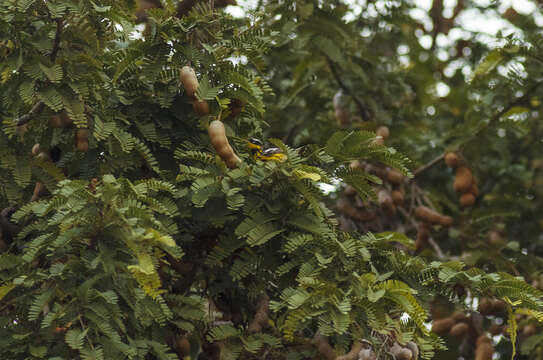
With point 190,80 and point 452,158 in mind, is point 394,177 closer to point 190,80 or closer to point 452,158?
point 452,158

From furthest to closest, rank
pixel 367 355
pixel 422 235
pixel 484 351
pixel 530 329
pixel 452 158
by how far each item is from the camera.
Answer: pixel 452 158 → pixel 422 235 → pixel 530 329 → pixel 484 351 → pixel 367 355

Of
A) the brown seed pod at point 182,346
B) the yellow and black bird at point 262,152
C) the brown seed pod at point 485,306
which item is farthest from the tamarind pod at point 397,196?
the brown seed pod at point 182,346

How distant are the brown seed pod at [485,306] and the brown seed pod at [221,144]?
4.61ft

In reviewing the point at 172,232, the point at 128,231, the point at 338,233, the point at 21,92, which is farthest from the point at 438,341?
the point at 21,92

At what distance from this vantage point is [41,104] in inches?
137

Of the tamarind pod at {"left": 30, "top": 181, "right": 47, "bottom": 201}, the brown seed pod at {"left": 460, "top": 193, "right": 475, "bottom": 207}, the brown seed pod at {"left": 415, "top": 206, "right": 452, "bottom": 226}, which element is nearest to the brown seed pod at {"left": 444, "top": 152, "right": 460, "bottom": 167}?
the brown seed pod at {"left": 460, "top": 193, "right": 475, "bottom": 207}

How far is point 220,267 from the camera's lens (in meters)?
3.64

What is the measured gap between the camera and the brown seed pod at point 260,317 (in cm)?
349

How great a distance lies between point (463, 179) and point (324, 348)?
239 centimetres

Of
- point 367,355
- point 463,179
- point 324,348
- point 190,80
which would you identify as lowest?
point 463,179

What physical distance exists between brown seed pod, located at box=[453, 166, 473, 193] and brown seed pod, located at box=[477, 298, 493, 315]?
1472 mm

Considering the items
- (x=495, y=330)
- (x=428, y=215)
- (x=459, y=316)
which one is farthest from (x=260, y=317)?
(x=495, y=330)

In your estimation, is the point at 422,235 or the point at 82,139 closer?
the point at 82,139

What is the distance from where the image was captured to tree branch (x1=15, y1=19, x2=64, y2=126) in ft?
11.0
